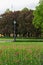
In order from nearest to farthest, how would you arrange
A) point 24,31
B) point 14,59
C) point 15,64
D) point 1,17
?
point 15,64 < point 14,59 < point 24,31 < point 1,17

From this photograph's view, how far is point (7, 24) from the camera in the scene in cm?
9050

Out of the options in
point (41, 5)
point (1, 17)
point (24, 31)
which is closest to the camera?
point (41, 5)

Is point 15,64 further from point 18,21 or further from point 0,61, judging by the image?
point 18,21

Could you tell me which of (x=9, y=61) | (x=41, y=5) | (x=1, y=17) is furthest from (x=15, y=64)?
(x=1, y=17)

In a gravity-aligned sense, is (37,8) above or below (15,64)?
above

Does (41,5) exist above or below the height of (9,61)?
above

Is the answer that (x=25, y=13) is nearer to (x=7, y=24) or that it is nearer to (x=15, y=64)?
(x=7, y=24)

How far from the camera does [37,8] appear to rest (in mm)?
57875

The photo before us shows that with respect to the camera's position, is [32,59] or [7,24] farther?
[7,24]

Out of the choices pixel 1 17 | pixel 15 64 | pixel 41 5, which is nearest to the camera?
pixel 15 64

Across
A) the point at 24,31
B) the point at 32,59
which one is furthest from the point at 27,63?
the point at 24,31

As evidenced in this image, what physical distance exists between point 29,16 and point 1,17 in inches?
541

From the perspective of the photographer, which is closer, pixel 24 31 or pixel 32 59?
pixel 32 59

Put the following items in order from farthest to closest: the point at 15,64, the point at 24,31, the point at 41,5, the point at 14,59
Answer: the point at 24,31, the point at 41,5, the point at 14,59, the point at 15,64
